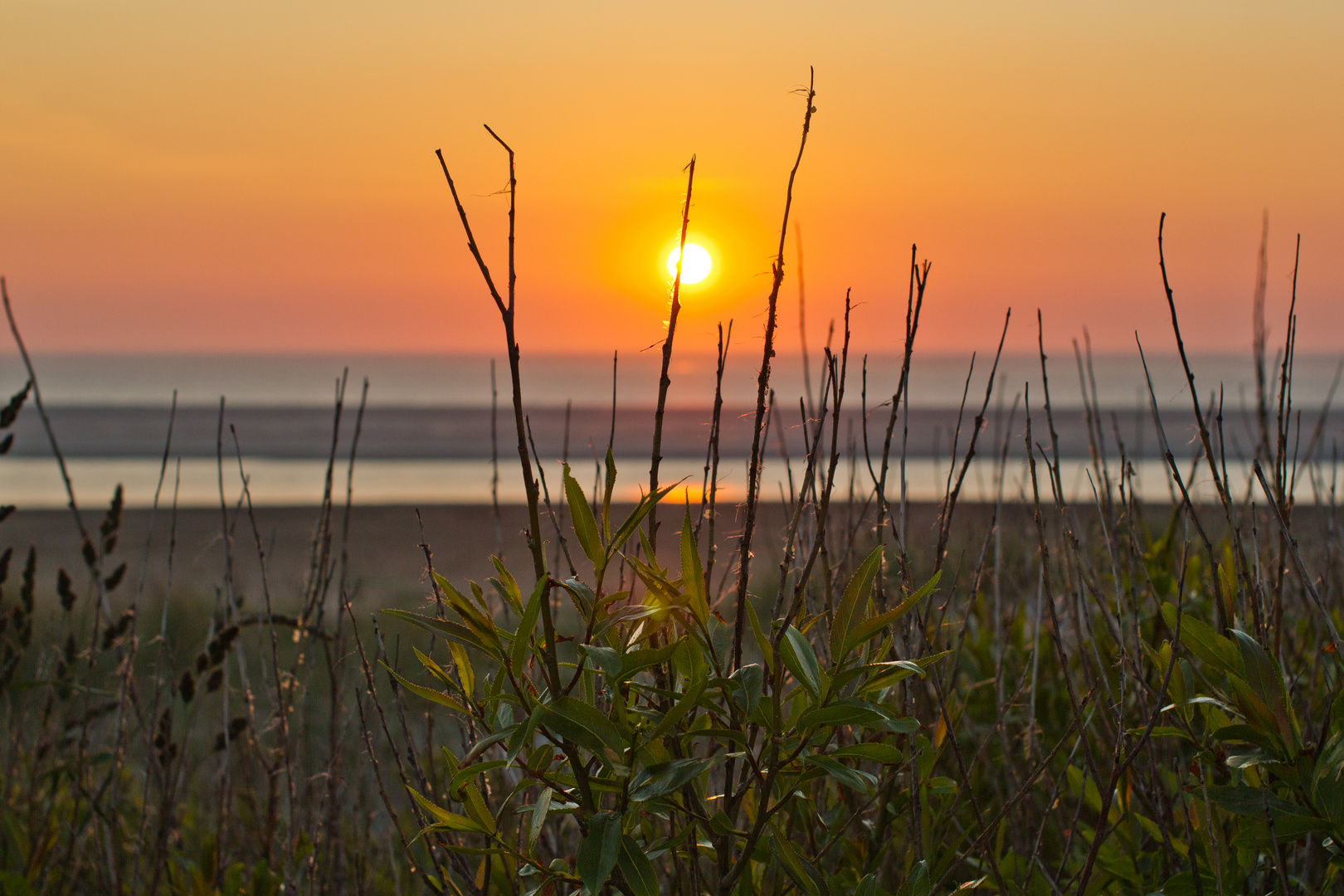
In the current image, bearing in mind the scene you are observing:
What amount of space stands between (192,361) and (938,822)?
79.8 metres

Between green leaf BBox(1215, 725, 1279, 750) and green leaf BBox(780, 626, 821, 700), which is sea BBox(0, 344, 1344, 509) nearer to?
green leaf BBox(780, 626, 821, 700)

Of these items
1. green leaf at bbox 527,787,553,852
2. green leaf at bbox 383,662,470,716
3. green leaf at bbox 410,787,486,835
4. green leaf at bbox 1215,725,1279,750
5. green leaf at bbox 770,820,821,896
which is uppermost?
green leaf at bbox 383,662,470,716

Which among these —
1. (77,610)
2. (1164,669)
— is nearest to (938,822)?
(1164,669)

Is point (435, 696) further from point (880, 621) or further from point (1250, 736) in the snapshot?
point (1250, 736)

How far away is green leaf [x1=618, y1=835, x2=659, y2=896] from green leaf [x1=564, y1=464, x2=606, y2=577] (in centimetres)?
26

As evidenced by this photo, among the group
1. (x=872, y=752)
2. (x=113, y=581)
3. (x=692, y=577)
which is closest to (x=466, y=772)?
(x=692, y=577)

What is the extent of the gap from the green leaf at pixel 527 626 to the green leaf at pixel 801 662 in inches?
9.2

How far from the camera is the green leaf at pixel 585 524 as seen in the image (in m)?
0.87

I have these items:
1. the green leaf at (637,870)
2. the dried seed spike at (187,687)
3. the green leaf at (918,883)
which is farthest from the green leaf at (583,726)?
the dried seed spike at (187,687)

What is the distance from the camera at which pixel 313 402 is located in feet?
119

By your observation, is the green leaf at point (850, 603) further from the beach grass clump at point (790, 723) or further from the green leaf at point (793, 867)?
the green leaf at point (793, 867)

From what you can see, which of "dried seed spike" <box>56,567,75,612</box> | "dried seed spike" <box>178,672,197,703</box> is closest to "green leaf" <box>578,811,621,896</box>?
"dried seed spike" <box>178,672,197,703</box>

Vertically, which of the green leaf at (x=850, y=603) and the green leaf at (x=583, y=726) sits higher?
the green leaf at (x=850, y=603)

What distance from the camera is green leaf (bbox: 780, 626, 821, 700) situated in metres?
0.89
